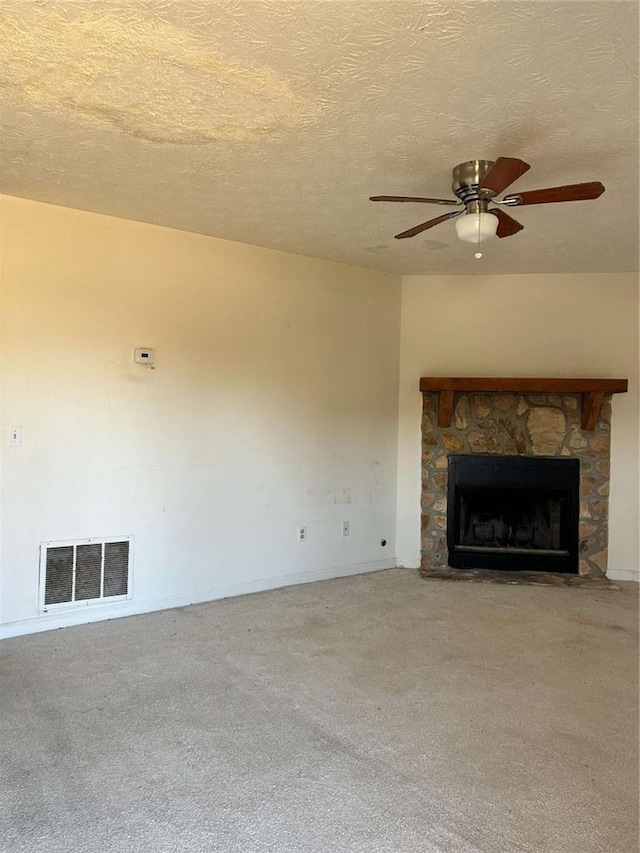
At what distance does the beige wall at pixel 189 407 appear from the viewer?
313cm

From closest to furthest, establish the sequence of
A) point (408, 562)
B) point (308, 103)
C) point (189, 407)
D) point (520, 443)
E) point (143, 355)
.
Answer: point (308, 103) < point (143, 355) < point (189, 407) < point (520, 443) < point (408, 562)

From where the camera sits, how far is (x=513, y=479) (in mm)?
4504

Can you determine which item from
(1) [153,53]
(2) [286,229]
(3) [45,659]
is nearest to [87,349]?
(2) [286,229]

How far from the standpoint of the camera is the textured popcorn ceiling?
64.4 inches

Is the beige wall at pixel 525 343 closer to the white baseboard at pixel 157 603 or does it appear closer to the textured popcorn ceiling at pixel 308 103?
the white baseboard at pixel 157 603

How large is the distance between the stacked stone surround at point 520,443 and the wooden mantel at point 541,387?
13cm

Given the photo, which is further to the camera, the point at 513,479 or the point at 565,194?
the point at 513,479

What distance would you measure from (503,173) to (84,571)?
2.94 m

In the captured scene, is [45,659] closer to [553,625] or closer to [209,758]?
[209,758]

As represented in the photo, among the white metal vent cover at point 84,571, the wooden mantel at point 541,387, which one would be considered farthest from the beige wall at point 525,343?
the white metal vent cover at point 84,571

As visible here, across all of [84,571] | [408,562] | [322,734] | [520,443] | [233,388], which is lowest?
[322,734]

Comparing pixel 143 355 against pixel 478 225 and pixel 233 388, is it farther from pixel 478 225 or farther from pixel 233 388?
pixel 478 225

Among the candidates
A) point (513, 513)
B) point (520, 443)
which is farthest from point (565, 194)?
point (513, 513)

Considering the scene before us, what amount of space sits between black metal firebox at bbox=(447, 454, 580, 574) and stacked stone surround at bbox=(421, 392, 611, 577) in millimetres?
65
